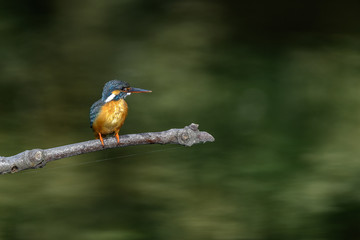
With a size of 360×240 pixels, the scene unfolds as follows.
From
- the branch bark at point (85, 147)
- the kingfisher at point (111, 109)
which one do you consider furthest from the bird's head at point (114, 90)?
the branch bark at point (85, 147)

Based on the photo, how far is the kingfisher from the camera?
134 cm

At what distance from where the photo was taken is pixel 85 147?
3.92 feet

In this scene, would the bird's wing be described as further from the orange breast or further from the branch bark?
the branch bark

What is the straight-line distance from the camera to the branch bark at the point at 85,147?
117cm

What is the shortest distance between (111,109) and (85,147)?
191 mm

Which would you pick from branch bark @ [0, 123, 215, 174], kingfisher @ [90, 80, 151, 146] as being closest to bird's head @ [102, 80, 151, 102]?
kingfisher @ [90, 80, 151, 146]

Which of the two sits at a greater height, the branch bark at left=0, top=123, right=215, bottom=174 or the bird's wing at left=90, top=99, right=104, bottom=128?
the bird's wing at left=90, top=99, right=104, bottom=128

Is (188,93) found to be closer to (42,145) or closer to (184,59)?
(184,59)

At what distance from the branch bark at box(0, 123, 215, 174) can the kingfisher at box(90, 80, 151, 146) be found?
8 centimetres

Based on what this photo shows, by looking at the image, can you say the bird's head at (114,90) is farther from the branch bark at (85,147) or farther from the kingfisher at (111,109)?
the branch bark at (85,147)

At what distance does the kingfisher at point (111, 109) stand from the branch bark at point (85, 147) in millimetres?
83

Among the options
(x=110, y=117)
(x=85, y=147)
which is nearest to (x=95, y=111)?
(x=110, y=117)

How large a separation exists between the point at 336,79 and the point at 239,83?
574 mm

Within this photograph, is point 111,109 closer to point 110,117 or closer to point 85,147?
point 110,117
